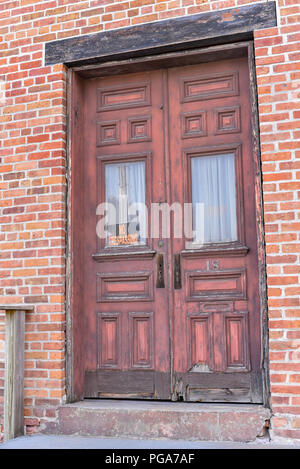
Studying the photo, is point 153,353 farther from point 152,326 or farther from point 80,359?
point 80,359

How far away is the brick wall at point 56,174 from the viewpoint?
12.4ft

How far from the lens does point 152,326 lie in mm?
4352

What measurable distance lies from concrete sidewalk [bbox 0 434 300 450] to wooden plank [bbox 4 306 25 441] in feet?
0.45

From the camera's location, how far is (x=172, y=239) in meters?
4.40

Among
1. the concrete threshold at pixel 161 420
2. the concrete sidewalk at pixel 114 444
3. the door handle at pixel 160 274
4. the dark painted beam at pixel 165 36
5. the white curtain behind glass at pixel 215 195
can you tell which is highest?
the dark painted beam at pixel 165 36

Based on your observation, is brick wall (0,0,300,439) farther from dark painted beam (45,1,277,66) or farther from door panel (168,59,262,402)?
door panel (168,59,262,402)

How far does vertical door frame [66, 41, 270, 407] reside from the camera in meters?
4.14

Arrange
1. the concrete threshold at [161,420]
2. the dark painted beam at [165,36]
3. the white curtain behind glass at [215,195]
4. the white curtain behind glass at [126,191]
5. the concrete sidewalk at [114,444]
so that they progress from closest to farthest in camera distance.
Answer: the concrete sidewalk at [114,444] → the concrete threshold at [161,420] → the dark painted beam at [165,36] → the white curtain behind glass at [215,195] → the white curtain behind glass at [126,191]

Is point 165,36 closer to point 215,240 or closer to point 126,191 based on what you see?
point 126,191

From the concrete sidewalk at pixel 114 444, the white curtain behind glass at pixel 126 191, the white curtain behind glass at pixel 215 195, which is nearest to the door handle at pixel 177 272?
the white curtain behind glass at pixel 215 195

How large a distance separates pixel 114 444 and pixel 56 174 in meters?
2.23

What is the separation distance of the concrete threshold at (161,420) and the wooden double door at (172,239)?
223 mm

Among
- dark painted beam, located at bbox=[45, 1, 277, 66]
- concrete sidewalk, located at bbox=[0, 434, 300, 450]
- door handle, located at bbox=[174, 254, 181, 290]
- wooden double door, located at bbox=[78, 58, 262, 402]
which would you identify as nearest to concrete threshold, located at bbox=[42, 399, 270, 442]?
concrete sidewalk, located at bbox=[0, 434, 300, 450]

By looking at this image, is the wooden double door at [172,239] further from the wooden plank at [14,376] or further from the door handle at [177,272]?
the wooden plank at [14,376]
